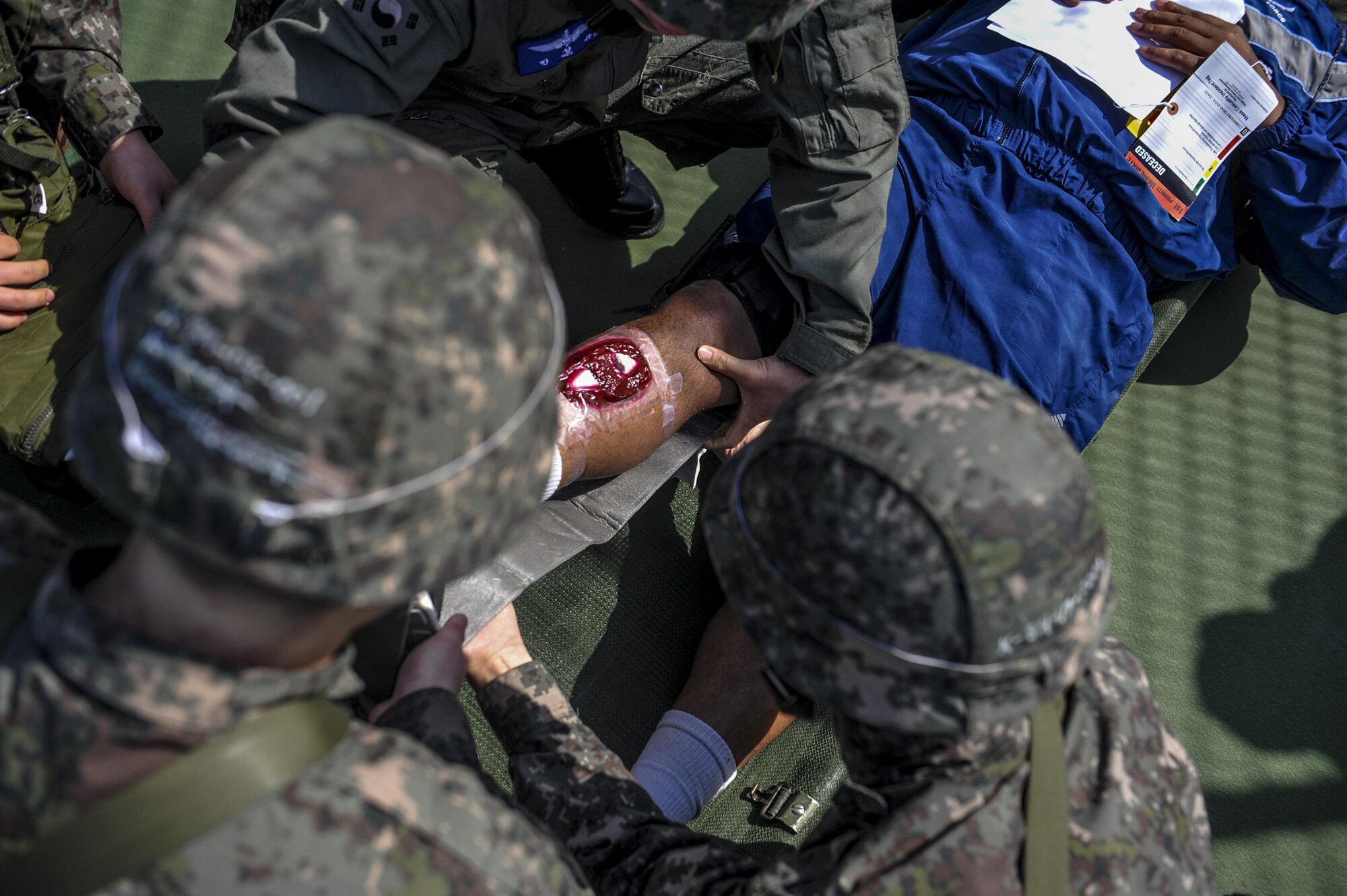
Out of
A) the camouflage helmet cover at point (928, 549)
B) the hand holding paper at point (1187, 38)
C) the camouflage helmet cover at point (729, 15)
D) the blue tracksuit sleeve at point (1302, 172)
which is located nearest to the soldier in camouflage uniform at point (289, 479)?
the camouflage helmet cover at point (928, 549)

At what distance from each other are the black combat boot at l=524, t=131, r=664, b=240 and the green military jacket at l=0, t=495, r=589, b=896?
1.64 m

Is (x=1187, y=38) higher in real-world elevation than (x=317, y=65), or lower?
lower

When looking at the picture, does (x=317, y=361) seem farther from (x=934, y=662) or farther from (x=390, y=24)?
(x=390, y=24)

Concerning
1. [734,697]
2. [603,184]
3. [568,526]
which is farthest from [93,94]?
[734,697]

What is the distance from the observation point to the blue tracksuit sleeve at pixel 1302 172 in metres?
2.02

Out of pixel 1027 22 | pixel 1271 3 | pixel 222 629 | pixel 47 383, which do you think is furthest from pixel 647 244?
pixel 222 629

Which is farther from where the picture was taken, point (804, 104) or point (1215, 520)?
point (1215, 520)

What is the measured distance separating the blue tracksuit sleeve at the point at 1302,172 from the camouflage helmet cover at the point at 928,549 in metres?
1.46

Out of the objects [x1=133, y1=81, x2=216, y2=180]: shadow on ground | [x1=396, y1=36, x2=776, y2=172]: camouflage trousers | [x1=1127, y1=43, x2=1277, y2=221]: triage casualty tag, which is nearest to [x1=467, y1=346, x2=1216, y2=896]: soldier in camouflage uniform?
[x1=396, y1=36, x2=776, y2=172]: camouflage trousers

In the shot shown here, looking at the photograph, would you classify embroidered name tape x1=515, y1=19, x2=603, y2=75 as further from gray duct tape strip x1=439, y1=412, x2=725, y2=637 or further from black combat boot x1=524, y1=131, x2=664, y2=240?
gray duct tape strip x1=439, y1=412, x2=725, y2=637

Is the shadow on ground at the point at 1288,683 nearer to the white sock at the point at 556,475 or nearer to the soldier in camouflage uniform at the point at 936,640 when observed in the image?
the soldier in camouflage uniform at the point at 936,640

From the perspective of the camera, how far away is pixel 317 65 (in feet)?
4.72

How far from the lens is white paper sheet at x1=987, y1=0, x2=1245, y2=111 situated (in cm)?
201

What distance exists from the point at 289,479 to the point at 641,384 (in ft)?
3.50
